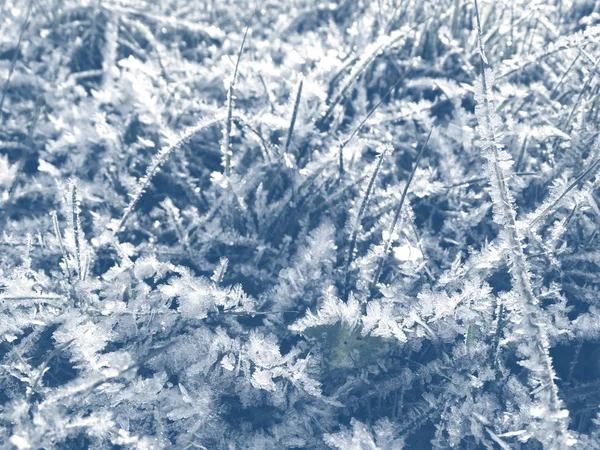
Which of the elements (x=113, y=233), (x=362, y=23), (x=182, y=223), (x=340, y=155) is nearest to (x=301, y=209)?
(x=340, y=155)

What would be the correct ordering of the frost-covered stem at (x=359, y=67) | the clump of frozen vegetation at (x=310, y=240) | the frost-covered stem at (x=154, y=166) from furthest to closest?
the frost-covered stem at (x=359, y=67) < the frost-covered stem at (x=154, y=166) < the clump of frozen vegetation at (x=310, y=240)

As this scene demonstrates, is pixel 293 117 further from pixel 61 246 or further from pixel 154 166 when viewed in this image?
pixel 61 246

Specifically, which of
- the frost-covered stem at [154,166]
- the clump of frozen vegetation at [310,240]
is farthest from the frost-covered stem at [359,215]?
the frost-covered stem at [154,166]

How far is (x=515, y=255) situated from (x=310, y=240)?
44cm

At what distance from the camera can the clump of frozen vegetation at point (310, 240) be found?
3.10 ft

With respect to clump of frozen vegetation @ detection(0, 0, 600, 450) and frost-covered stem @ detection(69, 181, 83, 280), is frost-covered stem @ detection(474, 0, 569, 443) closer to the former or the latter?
clump of frozen vegetation @ detection(0, 0, 600, 450)

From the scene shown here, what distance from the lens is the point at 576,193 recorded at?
3.37 feet

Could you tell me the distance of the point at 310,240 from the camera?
1.12 meters

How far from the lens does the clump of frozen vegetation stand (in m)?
0.94

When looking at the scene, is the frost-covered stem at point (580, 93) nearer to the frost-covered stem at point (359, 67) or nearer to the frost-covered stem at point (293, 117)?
the frost-covered stem at point (359, 67)

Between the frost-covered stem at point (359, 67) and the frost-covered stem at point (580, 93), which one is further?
the frost-covered stem at point (359, 67)

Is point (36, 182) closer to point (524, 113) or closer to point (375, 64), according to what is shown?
point (375, 64)

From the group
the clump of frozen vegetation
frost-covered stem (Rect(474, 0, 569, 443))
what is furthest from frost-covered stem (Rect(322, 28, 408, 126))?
frost-covered stem (Rect(474, 0, 569, 443))

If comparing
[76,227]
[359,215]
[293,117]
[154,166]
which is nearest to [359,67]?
[293,117]
